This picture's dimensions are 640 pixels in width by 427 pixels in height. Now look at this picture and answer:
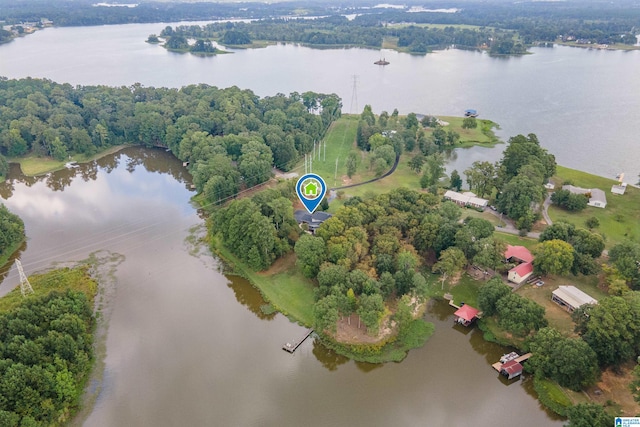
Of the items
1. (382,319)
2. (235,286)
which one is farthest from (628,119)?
(235,286)

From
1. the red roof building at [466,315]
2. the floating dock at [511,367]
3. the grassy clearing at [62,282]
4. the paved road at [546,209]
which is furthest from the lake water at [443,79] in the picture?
the grassy clearing at [62,282]

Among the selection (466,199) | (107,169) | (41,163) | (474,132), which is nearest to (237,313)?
(466,199)

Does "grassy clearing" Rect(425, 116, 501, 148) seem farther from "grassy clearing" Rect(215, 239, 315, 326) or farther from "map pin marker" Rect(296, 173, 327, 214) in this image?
"grassy clearing" Rect(215, 239, 315, 326)

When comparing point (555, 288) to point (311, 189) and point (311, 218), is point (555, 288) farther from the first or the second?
point (311, 189)

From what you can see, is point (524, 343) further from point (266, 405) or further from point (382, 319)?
point (266, 405)

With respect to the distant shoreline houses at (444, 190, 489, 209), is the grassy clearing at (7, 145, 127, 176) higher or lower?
lower

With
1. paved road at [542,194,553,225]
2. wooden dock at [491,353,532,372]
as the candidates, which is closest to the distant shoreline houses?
paved road at [542,194,553,225]
